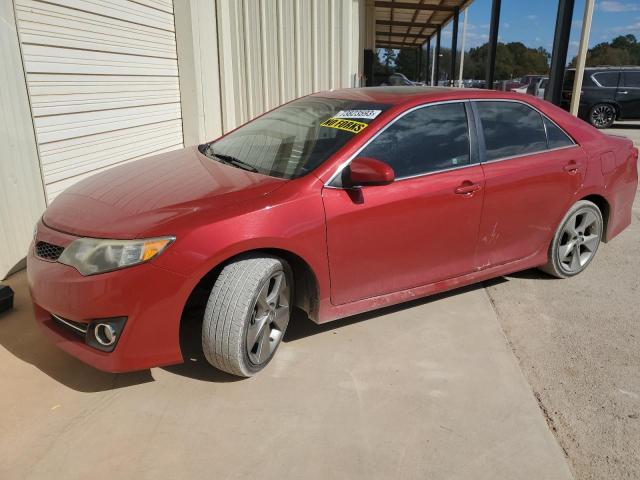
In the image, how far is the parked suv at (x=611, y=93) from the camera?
1631 cm

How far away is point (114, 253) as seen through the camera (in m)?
2.49

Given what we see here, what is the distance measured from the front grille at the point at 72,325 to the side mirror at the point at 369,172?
1.57 metres

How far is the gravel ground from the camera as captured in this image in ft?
8.10

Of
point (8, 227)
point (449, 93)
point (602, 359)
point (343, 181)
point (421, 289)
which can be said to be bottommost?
point (602, 359)

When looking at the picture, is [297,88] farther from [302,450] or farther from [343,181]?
[302,450]

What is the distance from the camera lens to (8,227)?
3953mm

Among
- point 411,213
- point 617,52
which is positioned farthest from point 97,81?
point 617,52

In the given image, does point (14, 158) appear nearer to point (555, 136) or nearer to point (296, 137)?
point (296, 137)

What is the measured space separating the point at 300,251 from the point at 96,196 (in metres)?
1.19

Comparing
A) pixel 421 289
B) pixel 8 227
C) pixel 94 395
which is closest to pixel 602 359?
pixel 421 289

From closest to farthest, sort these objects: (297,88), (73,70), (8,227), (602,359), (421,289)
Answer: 1. (602,359)
2. (421,289)
3. (8,227)
4. (73,70)
5. (297,88)

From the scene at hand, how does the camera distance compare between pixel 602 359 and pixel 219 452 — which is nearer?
pixel 219 452

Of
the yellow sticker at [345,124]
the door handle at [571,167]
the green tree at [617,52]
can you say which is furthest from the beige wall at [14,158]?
the green tree at [617,52]

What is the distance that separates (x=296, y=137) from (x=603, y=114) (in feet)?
53.6
